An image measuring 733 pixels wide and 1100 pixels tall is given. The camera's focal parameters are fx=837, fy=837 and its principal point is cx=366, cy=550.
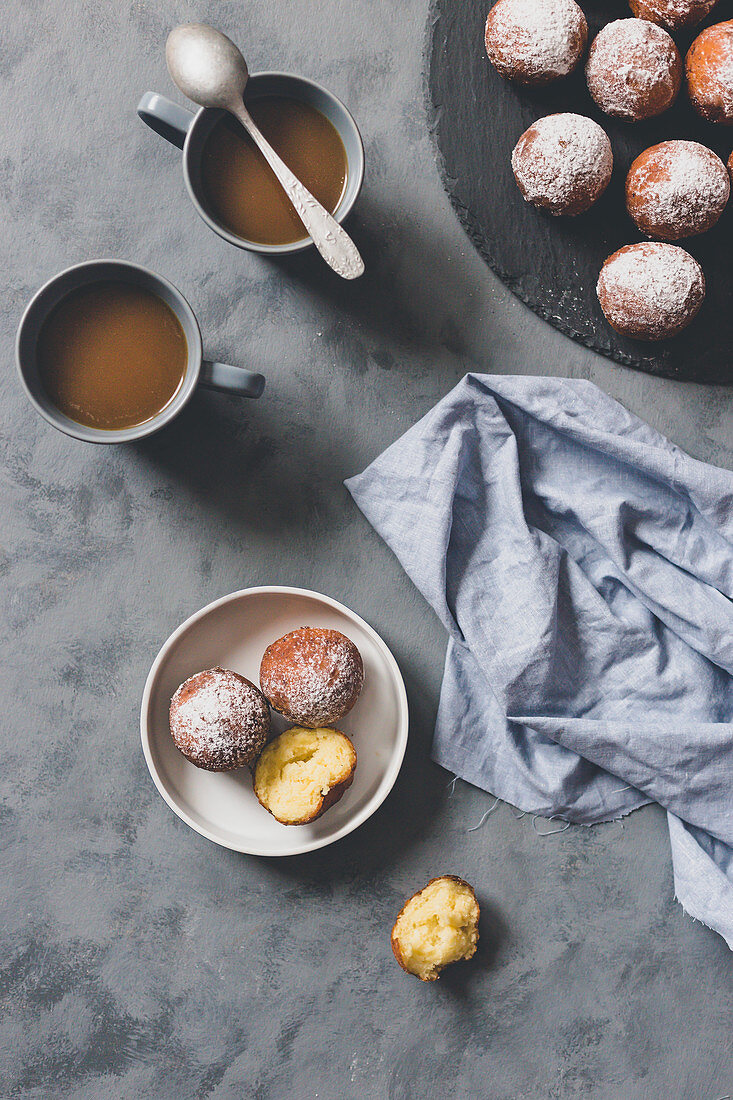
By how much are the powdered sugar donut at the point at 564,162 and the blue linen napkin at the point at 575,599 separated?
0.26 m

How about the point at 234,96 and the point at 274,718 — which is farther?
the point at 274,718

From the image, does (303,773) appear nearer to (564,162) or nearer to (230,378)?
(230,378)

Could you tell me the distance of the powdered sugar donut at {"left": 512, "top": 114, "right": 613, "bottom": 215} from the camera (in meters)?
1.17

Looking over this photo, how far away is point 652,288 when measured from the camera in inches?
46.6

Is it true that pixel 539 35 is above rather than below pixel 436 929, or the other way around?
above

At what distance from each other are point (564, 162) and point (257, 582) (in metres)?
0.75

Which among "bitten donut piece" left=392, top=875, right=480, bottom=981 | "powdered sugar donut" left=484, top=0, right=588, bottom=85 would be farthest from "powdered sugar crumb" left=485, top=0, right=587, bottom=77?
"bitten donut piece" left=392, top=875, right=480, bottom=981

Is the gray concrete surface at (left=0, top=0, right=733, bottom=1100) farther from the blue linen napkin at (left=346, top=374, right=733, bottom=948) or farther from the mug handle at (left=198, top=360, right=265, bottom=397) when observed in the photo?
the mug handle at (left=198, top=360, right=265, bottom=397)

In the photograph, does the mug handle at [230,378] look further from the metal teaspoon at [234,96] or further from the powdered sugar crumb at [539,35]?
the powdered sugar crumb at [539,35]

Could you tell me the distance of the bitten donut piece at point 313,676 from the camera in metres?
1.14

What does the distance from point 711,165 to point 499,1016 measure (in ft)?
4.26

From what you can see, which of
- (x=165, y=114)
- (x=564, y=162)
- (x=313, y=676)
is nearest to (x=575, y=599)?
(x=313, y=676)

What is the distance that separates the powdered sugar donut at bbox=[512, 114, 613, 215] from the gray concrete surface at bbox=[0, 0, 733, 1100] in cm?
15

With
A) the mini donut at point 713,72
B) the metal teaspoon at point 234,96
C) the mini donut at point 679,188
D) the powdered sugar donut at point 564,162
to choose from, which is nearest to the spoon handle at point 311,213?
the metal teaspoon at point 234,96
